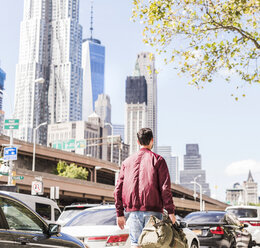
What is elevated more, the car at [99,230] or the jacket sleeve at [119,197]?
the jacket sleeve at [119,197]

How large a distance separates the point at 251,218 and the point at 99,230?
10110mm

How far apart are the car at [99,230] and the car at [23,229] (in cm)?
157

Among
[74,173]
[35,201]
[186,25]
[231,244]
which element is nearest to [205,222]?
[231,244]

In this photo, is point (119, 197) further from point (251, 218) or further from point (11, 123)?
point (11, 123)

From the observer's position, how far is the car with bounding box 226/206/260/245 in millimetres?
15337

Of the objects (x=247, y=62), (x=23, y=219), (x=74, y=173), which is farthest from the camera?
(x=74, y=173)

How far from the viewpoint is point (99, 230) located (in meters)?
7.39

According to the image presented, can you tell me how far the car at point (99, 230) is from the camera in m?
7.25

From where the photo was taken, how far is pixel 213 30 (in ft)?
44.9

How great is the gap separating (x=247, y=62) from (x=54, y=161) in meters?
59.2

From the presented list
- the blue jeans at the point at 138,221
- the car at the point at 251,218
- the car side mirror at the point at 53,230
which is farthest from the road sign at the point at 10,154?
the blue jeans at the point at 138,221

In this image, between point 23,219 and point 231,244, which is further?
point 231,244

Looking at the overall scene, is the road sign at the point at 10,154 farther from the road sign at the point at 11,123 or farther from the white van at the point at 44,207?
the white van at the point at 44,207

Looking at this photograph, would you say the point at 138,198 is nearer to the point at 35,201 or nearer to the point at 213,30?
the point at 35,201
